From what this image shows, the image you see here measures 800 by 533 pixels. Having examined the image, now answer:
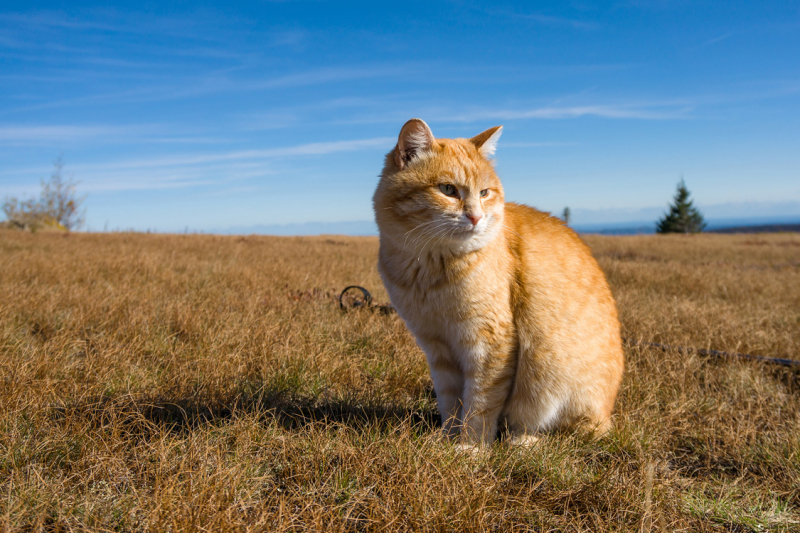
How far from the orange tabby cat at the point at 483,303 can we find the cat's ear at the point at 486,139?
10cm


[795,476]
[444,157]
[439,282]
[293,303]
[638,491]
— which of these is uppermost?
[444,157]

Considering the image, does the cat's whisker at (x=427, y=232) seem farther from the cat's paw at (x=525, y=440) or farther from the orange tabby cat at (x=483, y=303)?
the cat's paw at (x=525, y=440)

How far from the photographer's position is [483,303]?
264cm

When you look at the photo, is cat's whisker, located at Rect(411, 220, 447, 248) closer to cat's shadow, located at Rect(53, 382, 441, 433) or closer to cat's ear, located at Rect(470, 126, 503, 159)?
cat's ear, located at Rect(470, 126, 503, 159)

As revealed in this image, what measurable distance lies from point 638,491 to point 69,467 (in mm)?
2754

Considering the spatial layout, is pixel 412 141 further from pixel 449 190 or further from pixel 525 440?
pixel 525 440

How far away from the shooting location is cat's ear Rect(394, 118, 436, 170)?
2715mm

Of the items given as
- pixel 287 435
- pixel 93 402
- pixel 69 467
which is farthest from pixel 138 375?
pixel 287 435

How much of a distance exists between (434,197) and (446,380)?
1.19 m

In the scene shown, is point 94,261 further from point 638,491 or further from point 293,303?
point 638,491

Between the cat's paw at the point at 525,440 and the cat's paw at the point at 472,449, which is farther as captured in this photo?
the cat's paw at the point at 525,440

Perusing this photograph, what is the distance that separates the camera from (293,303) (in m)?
5.21

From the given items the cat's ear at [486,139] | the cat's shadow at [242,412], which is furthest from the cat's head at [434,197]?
the cat's shadow at [242,412]

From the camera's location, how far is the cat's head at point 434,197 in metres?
2.63
